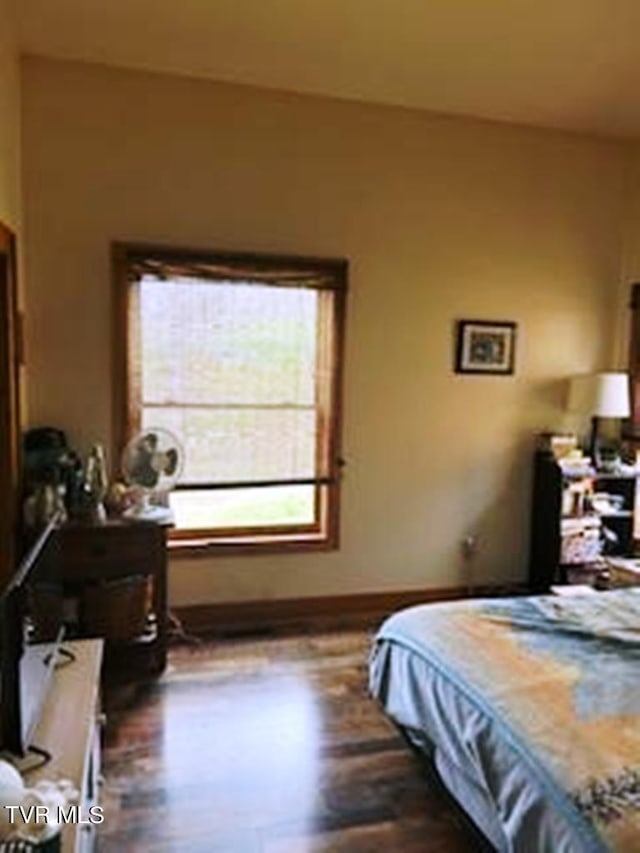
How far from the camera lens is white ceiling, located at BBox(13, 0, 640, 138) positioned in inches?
115

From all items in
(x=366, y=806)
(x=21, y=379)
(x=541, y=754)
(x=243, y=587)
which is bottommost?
(x=366, y=806)

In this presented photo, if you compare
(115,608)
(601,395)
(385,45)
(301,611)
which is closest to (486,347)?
(601,395)

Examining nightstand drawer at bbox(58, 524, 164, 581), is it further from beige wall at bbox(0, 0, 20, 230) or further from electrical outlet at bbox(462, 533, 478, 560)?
electrical outlet at bbox(462, 533, 478, 560)

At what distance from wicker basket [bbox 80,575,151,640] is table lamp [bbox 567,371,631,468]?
283cm

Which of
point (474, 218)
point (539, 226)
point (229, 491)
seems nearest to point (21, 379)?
point (229, 491)

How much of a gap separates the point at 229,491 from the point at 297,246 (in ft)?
4.75

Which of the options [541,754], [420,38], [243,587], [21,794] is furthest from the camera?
[243,587]

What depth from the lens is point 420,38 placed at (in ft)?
10.3

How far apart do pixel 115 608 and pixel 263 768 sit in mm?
1070

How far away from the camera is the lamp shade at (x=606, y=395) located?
4.15m

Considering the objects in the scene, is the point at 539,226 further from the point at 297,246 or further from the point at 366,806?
the point at 366,806

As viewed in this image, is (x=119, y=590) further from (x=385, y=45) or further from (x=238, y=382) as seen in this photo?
(x=385, y=45)

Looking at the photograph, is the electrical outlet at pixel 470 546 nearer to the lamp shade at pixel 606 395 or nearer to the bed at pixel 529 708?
the lamp shade at pixel 606 395

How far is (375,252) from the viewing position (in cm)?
404
